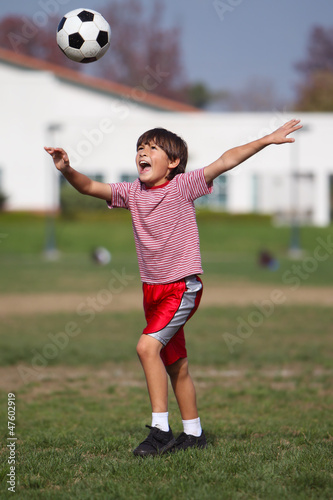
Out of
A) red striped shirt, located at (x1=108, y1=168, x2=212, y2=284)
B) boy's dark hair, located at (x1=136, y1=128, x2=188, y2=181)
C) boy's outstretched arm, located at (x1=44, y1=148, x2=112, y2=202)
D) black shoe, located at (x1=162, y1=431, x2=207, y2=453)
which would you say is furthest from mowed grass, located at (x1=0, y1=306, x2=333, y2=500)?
boy's dark hair, located at (x1=136, y1=128, x2=188, y2=181)

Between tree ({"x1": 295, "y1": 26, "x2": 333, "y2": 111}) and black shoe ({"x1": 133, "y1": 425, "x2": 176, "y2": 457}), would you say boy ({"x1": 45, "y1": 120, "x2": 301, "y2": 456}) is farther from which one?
tree ({"x1": 295, "y1": 26, "x2": 333, "y2": 111})

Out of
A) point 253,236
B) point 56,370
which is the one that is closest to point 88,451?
point 56,370

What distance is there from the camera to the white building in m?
33.9

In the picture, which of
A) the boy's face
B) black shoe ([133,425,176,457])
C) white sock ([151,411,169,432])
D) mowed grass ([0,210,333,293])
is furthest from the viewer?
mowed grass ([0,210,333,293])

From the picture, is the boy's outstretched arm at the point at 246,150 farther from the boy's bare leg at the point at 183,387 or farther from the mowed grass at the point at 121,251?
the mowed grass at the point at 121,251

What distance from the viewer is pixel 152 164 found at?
3.99 m

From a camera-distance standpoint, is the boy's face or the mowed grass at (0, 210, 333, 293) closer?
the boy's face

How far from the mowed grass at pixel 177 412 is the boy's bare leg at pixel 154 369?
31cm

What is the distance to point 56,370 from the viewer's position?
7.32 meters

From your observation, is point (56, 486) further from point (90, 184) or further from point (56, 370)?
point (56, 370)

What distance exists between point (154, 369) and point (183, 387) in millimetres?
319

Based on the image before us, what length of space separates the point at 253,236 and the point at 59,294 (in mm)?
16459

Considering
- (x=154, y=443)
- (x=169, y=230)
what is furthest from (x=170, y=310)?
(x=154, y=443)

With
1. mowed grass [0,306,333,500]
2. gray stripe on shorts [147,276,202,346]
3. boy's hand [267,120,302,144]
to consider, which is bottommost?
mowed grass [0,306,333,500]
